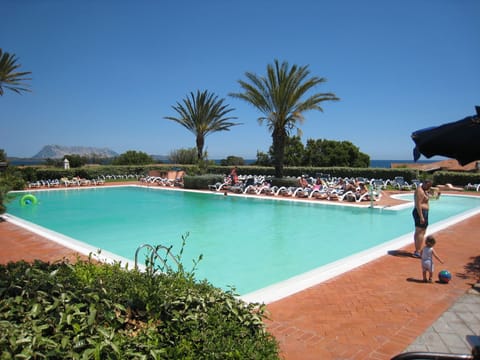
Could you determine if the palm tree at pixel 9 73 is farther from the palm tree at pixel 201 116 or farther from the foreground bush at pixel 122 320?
the foreground bush at pixel 122 320

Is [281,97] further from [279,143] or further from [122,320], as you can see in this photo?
[122,320]

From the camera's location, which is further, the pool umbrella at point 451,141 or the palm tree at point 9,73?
the palm tree at point 9,73

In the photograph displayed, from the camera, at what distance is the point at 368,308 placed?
4328 mm

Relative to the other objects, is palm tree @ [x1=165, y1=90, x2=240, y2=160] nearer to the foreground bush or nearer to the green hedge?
the green hedge

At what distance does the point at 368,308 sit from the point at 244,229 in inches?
253

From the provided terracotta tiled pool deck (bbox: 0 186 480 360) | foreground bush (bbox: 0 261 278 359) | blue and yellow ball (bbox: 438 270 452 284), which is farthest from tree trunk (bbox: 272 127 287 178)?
foreground bush (bbox: 0 261 278 359)

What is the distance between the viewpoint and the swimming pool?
22.6ft

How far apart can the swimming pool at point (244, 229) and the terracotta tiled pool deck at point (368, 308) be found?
50 cm

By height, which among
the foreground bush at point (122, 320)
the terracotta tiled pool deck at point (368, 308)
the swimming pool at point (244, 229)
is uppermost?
the foreground bush at point (122, 320)

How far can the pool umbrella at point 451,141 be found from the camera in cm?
339

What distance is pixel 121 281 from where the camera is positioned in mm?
3346

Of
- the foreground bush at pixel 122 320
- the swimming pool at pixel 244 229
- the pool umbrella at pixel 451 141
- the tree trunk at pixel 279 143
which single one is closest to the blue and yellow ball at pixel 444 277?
the swimming pool at pixel 244 229

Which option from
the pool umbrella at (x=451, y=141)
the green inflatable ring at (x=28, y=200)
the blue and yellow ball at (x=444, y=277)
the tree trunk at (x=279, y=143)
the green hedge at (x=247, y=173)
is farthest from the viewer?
the green hedge at (x=247, y=173)

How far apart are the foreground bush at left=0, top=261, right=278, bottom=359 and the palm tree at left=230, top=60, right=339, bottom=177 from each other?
18.2 meters
